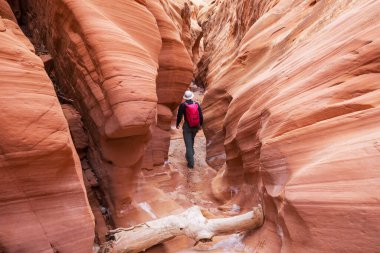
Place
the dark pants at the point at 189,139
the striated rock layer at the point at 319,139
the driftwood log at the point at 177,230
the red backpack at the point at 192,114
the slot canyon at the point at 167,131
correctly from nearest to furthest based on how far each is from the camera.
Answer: the striated rock layer at the point at 319,139
the slot canyon at the point at 167,131
the driftwood log at the point at 177,230
the red backpack at the point at 192,114
the dark pants at the point at 189,139

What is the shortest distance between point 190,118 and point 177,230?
461 cm

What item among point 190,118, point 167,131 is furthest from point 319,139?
point 190,118

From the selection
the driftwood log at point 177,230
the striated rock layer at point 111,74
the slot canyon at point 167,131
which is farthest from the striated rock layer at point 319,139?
the striated rock layer at point 111,74

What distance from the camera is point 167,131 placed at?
8.80 meters

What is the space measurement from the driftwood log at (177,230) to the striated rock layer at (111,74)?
1.30m

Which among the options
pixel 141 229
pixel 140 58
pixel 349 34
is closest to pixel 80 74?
pixel 140 58

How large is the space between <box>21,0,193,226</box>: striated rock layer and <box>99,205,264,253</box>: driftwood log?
130cm

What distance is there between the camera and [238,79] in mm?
9070

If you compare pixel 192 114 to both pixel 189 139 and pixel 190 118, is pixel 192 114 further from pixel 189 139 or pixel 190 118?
pixel 189 139

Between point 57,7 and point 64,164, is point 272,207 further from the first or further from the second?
point 57,7

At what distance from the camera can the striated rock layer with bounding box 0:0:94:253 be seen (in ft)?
11.5

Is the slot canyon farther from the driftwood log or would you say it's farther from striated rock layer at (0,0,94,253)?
the driftwood log

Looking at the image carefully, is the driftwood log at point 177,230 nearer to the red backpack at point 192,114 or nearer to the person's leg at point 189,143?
the red backpack at point 192,114

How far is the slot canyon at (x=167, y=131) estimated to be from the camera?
11.0 feet
